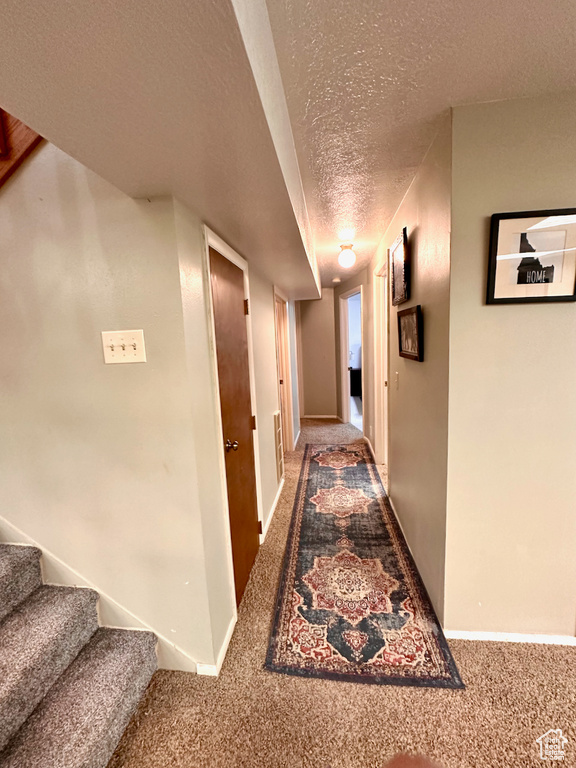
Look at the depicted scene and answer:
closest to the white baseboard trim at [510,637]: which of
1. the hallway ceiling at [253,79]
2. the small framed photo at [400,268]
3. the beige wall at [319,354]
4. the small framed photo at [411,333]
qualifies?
the small framed photo at [411,333]

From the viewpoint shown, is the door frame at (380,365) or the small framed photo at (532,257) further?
the door frame at (380,365)

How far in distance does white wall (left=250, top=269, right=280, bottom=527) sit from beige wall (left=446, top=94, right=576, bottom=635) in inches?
56.2

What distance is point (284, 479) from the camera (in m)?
3.55

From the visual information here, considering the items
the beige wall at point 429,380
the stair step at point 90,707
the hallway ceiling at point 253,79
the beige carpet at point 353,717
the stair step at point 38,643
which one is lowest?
the beige carpet at point 353,717

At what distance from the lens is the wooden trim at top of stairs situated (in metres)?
1.26

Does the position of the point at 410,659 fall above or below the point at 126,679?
below

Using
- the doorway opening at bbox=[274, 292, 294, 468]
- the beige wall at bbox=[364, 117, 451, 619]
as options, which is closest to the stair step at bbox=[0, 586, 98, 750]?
the beige wall at bbox=[364, 117, 451, 619]

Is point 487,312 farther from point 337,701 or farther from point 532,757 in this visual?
point 337,701

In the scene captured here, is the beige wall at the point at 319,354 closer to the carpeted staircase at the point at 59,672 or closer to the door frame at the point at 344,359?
the door frame at the point at 344,359

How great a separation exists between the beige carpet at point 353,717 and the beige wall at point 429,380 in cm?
36

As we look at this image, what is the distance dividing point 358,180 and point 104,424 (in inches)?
70.1

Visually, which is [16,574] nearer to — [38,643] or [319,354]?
[38,643]

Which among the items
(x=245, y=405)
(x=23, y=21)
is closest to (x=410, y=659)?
(x=245, y=405)

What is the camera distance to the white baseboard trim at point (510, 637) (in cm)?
154
